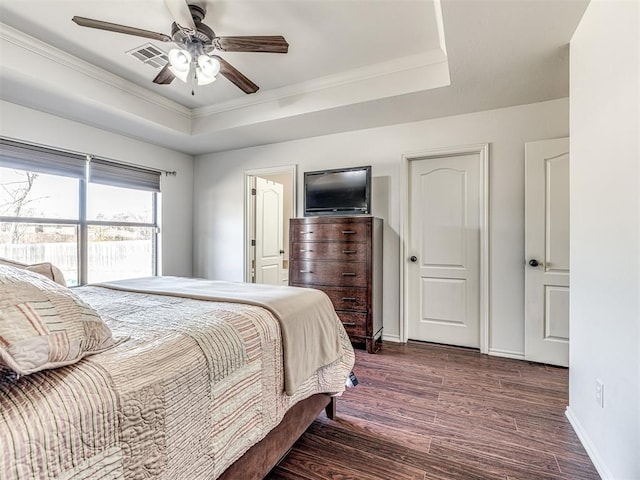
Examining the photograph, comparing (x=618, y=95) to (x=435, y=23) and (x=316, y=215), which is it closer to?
(x=435, y=23)

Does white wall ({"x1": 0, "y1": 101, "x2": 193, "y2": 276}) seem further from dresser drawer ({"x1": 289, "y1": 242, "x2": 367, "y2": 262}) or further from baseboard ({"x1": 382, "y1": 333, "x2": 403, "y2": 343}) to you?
baseboard ({"x1": 382, "y1": 333, "x2": 403, "y2": 343})

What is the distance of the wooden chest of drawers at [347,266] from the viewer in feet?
10.1

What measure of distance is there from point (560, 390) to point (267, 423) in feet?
7.51

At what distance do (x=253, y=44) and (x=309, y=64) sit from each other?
0.88m

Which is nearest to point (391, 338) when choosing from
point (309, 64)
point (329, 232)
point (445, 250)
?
point (445, 250)

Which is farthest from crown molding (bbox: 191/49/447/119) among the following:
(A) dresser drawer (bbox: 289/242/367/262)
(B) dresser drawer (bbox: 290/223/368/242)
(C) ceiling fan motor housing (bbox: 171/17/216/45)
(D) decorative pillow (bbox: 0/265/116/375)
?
(D) decorative pillow (bbox: 0/265/116/375)

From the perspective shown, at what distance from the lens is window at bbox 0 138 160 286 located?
2.93 meters

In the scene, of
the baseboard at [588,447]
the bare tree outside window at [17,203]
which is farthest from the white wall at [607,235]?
the bare tree outside window at [17,203]

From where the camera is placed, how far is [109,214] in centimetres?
374

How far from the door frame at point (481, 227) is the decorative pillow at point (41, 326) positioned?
2943 mm

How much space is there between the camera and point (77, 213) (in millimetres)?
3412

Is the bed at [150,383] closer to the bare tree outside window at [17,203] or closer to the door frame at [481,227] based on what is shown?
the door frame at [481,227]

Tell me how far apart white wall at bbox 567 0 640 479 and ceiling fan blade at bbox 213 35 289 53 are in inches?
66.5

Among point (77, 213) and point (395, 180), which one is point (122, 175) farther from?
point (395, 180)
